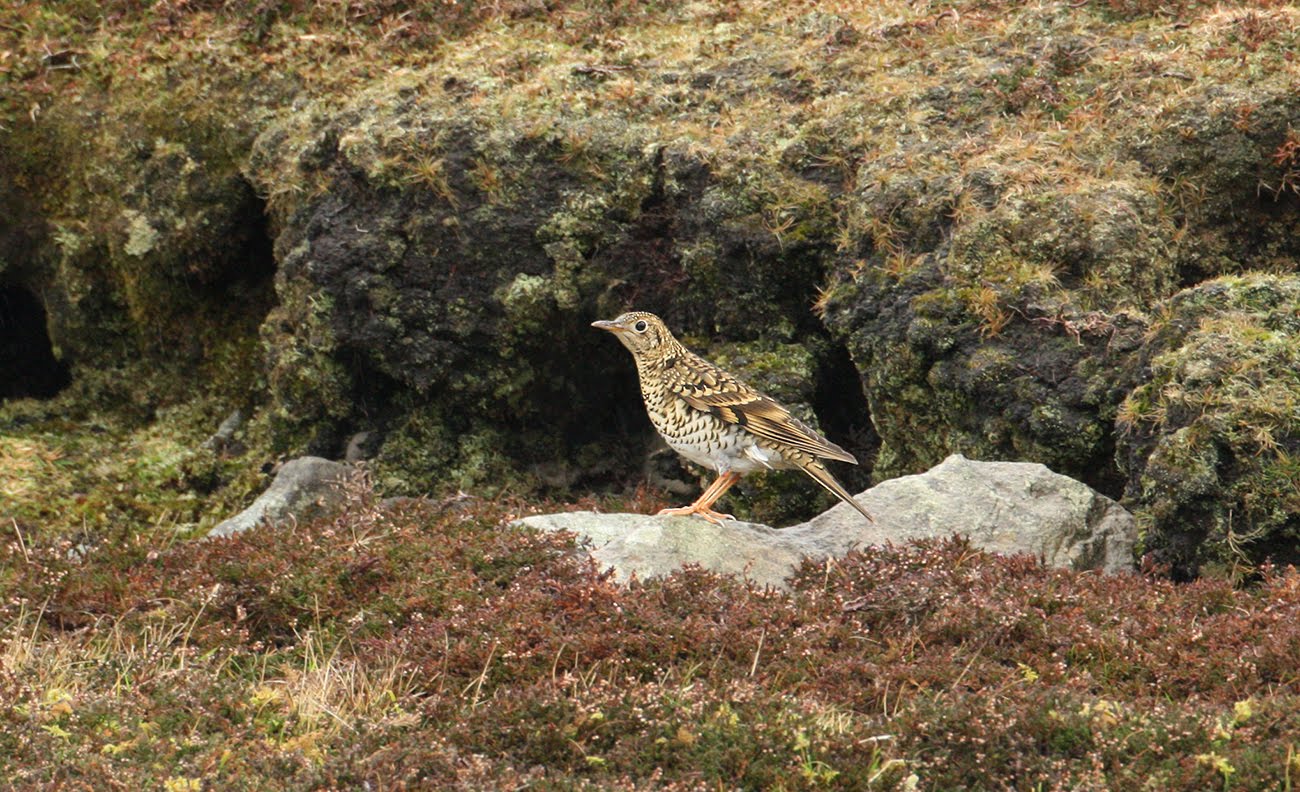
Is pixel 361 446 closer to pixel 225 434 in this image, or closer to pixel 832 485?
pixel 225 434

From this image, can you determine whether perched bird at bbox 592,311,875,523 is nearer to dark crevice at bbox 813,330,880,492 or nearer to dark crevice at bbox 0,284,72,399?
dark crevice at bbox 813,330,880,492

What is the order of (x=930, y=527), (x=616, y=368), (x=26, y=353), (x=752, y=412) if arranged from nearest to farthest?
(x=930, y=527) → (x=752, y=412) → (x=616, y=368) → (x=26, y=353)

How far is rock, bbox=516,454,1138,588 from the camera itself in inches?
367

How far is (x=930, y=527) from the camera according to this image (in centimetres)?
967

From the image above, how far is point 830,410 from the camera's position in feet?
42.6

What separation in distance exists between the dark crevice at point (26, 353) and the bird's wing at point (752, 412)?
9835 millimetres

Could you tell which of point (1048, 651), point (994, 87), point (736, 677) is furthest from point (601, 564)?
point (994, 87)

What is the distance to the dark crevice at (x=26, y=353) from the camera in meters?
17.0

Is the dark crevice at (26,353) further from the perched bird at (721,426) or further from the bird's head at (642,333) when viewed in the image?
the perched bird at (721,426)

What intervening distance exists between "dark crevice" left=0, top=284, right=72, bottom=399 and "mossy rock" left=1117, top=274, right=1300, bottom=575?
12.7 meters

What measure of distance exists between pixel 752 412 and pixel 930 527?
146 centimetres

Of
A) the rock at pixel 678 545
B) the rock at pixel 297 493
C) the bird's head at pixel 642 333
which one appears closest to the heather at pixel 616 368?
the rock at pixel 678 545

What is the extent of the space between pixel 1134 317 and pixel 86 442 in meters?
10.5

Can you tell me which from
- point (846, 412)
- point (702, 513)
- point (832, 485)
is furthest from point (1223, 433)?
point (846, 412)
